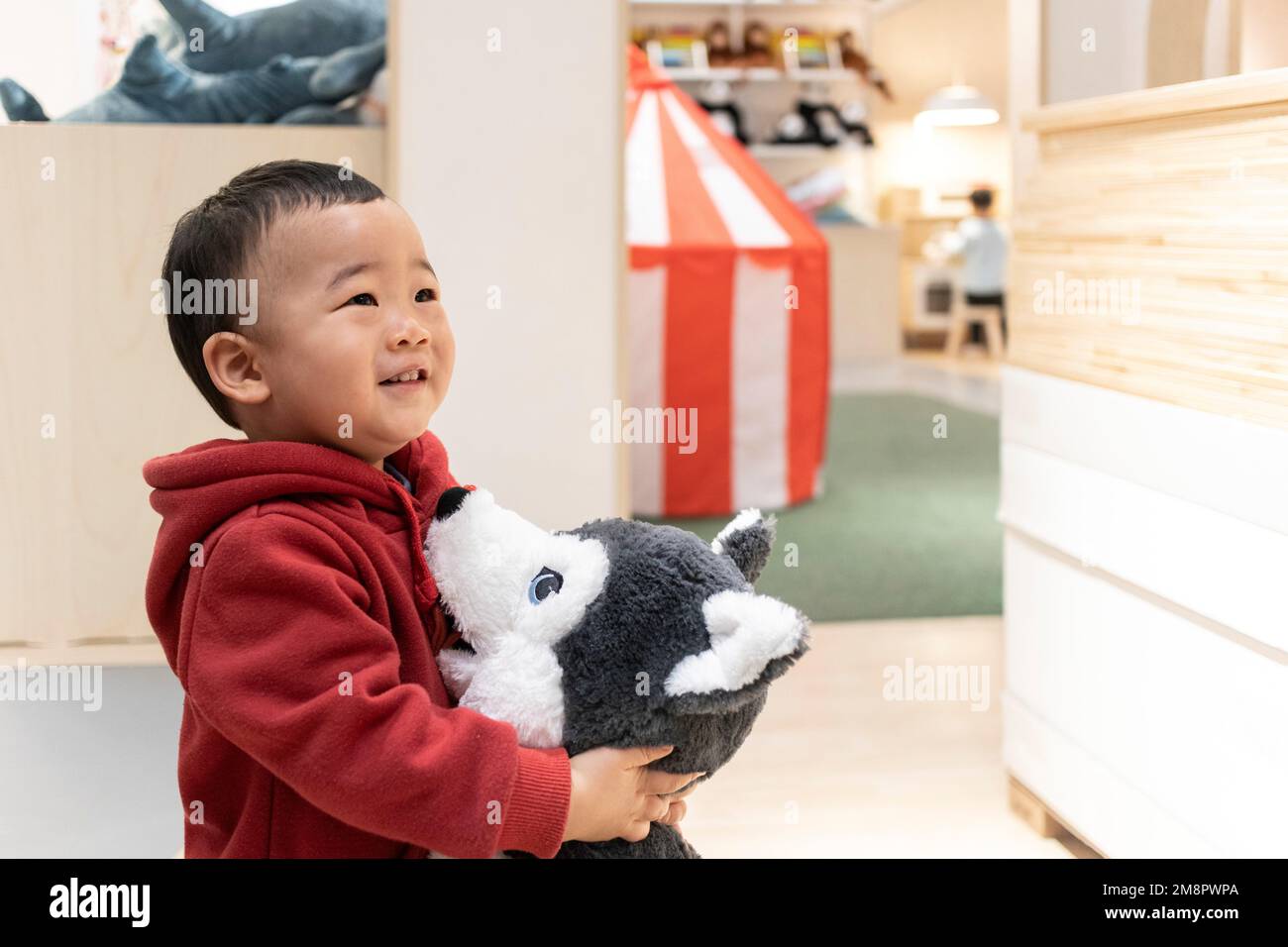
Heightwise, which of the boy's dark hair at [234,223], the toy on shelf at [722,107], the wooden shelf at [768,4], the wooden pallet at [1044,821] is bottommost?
the wooden pallet at [1044,821]

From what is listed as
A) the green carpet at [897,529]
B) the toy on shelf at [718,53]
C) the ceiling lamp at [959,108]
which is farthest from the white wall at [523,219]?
the ceiling lamp at [959,108]

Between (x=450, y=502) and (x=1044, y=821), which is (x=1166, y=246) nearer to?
(x=1044, y=821)

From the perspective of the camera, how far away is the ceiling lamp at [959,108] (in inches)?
330

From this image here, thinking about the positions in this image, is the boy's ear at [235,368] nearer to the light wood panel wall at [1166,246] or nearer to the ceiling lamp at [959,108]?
the light wood panel wall at [1166,246]

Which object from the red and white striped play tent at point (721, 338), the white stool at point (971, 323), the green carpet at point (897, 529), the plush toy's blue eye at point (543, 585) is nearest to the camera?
the plush toy's blue eye at point (543, 585)

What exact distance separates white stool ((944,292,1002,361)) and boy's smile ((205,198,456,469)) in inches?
264

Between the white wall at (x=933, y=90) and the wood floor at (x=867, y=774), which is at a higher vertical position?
the white wall at (x=933, y=90)

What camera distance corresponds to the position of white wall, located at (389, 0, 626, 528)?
5.20 ft

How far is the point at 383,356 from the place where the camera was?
826mm

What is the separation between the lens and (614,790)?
812 mm

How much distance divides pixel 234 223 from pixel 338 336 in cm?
10

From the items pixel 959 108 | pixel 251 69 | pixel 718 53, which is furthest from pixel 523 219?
pixel 959 108
